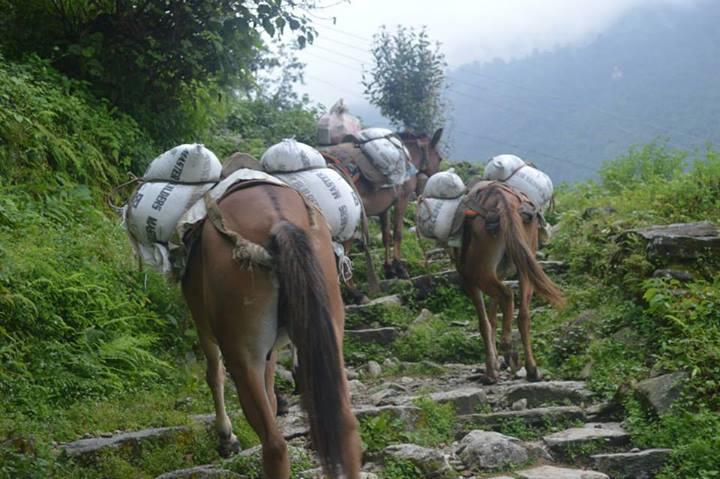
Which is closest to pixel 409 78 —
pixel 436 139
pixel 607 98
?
pixel 436 139

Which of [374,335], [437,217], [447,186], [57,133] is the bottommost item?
[374,335]

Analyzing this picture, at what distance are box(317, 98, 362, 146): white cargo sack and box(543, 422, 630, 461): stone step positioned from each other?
27.7ft

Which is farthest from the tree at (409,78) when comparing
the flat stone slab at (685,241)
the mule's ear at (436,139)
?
the flat stone slab at (685,241)

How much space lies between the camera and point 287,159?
641cm

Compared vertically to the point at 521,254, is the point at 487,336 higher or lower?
lower

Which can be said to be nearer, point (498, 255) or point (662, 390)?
point (662, 390)

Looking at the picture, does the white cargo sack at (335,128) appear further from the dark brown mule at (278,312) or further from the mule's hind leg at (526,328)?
the dark brown mule at (278,312)

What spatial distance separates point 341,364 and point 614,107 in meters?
72.9

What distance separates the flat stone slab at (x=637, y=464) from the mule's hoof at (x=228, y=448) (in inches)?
101

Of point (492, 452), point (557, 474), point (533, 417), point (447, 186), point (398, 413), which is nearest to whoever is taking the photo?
point (557, 474)

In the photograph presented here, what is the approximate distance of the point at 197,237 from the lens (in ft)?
17.4

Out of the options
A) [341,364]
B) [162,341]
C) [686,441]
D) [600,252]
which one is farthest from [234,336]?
[600,252]

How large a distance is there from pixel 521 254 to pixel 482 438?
8.12 feet

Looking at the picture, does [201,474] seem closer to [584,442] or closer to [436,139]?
[584,442]
